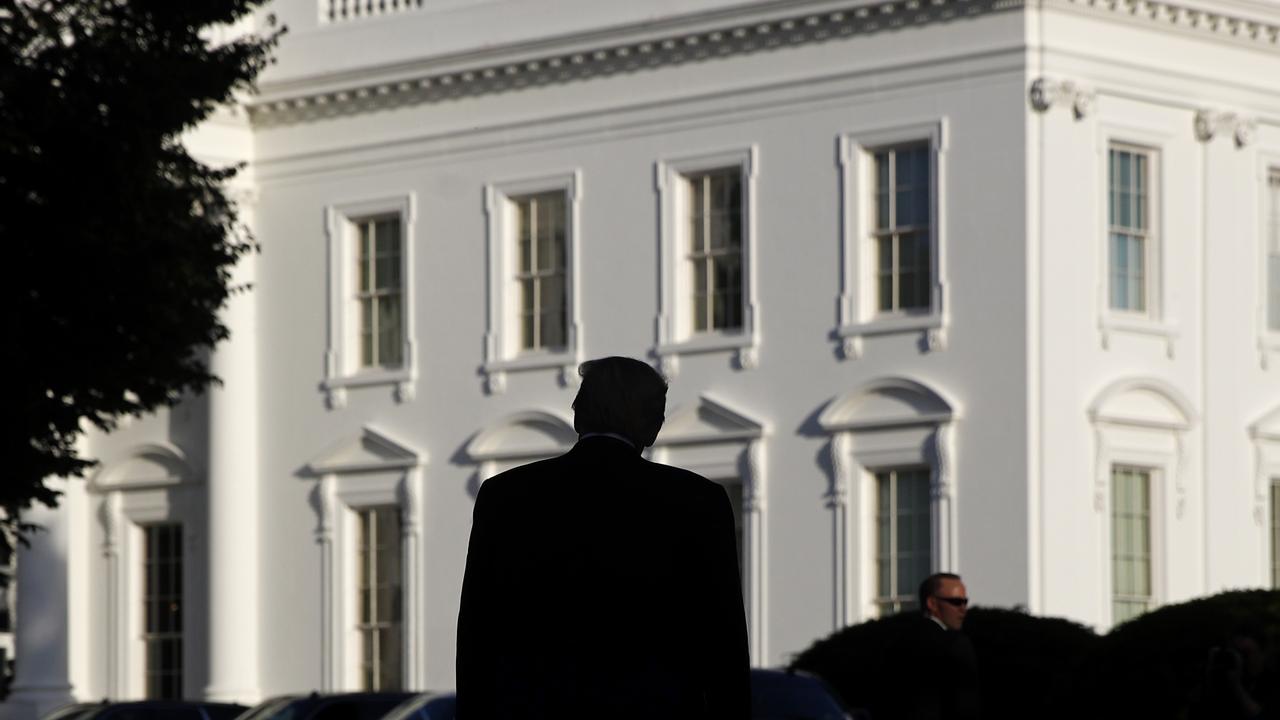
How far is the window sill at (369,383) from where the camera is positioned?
40594 millimetres

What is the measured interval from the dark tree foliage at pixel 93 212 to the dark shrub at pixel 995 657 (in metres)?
7.08

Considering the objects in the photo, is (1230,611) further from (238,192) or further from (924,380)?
(238,192)

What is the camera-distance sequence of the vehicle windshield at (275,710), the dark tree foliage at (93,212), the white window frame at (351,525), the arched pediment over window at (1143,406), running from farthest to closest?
the white window frame at (351,525)
the arched pediment over window at (1143,406)
the dark tree foliage at (93,212)
the vehicle windshield at (275,710)

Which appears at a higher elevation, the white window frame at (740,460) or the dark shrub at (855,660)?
the white window frame at (740,460)

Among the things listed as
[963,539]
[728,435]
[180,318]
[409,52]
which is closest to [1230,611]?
[180,318]

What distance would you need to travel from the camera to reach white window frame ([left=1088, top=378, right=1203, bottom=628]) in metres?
34.7

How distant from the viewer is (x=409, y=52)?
41031mm

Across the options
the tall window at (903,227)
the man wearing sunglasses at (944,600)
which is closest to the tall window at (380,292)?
the tall window at (903,227)

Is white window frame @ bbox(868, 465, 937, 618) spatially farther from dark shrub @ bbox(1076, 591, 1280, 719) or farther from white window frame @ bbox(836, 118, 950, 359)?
dark shrub @ bbox(1076, 591, 1280, 719)

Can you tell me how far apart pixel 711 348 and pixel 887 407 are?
2750 mm

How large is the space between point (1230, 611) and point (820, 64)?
16.8 m

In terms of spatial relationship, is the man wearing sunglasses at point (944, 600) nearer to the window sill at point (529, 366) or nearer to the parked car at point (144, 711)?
the parked car at point (144, 711)

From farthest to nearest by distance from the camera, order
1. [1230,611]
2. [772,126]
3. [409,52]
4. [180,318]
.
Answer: [409,52] < [772,126] < [180,318] < [1230,611]

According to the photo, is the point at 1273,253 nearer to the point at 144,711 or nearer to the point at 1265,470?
the point at 1265,470
